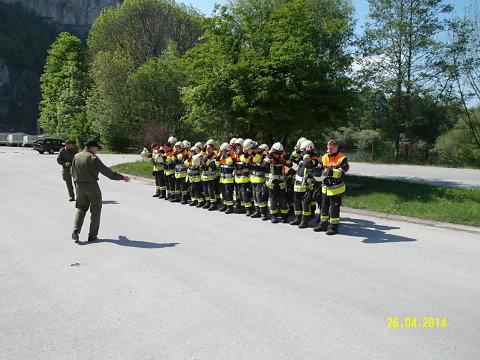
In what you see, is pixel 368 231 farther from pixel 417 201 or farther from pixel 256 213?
pixel 417 201

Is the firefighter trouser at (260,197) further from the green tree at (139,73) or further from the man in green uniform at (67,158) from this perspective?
the green tree at (139,73)

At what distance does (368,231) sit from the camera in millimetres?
8047

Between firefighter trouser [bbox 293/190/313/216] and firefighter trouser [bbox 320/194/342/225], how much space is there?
431 mm

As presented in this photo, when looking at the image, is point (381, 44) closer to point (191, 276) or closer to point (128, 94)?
point (128, 94)

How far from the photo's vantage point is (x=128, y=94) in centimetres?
3812

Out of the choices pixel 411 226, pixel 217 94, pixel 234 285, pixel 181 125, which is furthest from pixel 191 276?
pixel 181 125

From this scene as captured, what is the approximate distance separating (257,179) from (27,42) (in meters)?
118

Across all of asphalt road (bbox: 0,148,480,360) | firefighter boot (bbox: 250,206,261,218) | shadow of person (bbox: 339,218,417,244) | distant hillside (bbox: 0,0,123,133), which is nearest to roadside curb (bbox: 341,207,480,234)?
asphalt road (bbox: 0,148,480,360)

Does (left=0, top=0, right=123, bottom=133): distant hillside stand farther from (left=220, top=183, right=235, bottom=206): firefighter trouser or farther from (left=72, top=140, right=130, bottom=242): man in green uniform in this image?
(left=72, top=140, right=130, bottom=242): man in green uniform

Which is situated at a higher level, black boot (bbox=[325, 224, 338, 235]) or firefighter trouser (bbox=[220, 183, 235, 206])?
firefighter trouser (bbox=[220, 183, 235, 206])

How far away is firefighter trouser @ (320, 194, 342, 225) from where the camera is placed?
7.75 meters

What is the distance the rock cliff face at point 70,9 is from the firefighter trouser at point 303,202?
4906 inches

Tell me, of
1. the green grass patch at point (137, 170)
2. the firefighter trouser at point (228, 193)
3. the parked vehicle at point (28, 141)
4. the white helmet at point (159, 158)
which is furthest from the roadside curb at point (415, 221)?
the parked vehicle at point (28, 141)
